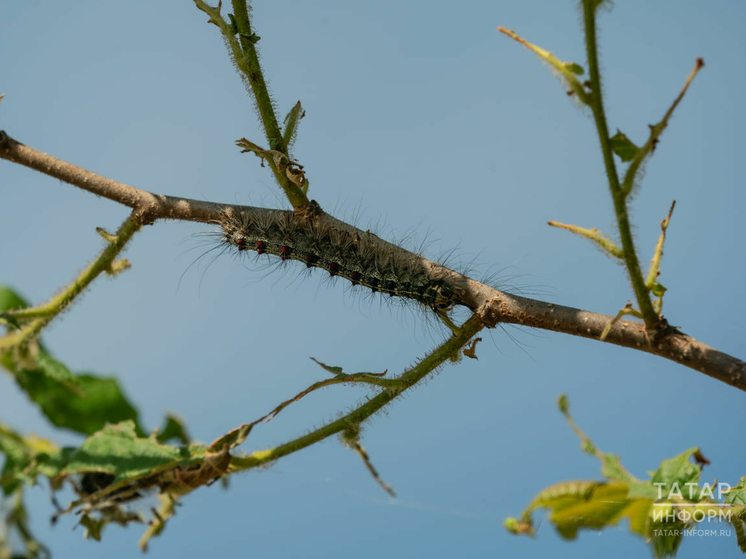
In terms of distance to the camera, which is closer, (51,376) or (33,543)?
(33,543)

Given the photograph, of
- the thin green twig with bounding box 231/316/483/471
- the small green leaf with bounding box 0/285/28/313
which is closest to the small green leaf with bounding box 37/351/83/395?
the small green leaf with bounding box 0/285/28/313

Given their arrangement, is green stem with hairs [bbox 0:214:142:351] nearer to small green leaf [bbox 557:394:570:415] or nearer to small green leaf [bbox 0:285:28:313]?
small green leaf [bbox 0:285:28:313]

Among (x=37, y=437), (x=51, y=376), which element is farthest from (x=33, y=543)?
(x=51, y=376)

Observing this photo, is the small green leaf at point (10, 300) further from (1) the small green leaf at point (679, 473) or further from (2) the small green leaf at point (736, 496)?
(2) the small green leaf at point (736, 496)

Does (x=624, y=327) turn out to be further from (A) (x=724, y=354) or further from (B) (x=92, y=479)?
(B) (x=92, y=479)

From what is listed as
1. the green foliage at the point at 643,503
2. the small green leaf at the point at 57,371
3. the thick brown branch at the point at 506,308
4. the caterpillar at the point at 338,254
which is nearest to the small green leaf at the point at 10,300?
the small green leaf at the point at 57,371

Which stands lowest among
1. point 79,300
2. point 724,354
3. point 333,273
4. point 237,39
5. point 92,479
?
point 92,479
